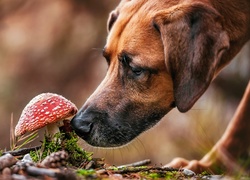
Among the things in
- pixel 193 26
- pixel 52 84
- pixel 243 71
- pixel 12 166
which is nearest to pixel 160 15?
pixel 193 26

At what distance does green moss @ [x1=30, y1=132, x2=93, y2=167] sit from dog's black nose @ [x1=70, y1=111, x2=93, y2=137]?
32 cm

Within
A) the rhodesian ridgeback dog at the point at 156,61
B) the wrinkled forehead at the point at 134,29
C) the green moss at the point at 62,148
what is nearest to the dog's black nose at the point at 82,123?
the rhodesian ridgeback dog at the point at 156,61

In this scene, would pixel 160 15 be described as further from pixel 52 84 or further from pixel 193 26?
pixel 52 84

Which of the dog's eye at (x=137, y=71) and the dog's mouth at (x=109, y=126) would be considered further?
the dog's eye at (x=137, y=71)

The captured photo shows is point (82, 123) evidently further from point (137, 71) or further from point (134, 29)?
point (134, 29)

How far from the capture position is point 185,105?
15.4 feet

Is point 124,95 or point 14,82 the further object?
point 14,82

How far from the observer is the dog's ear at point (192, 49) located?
4.66 metres

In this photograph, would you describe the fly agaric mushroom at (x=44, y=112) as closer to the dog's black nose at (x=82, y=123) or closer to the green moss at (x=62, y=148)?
the green moss at (x=62, y=148)

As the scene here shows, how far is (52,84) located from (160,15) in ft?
24.6

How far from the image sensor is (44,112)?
408cm

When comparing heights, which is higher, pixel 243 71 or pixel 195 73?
pixel 195 73

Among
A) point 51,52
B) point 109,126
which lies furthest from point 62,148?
point 51,52

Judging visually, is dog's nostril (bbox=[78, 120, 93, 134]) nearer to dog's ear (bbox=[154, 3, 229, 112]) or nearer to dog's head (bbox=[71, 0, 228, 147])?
dog's head (bbox=[71, 0, 228, 147])
